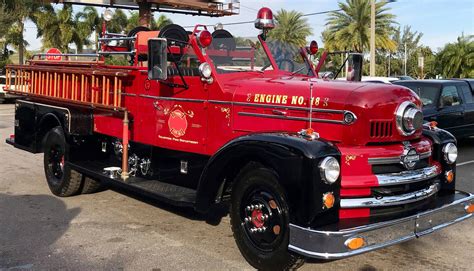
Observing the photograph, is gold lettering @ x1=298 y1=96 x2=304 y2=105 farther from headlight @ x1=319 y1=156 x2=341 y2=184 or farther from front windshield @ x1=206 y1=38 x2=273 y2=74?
front windshield @ x1=206 y1=38 x2=273 y2=74

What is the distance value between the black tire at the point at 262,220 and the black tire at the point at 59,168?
10.3ft

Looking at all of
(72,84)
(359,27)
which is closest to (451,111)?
(72,84)

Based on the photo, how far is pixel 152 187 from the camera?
5.28m

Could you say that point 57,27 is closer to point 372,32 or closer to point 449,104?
point 372,32

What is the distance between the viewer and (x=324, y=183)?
3.63 m

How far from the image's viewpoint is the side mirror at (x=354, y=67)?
19.4 ft

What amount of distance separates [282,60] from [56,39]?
120 ft

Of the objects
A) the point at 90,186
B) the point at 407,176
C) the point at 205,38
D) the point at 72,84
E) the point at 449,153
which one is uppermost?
the point at 205,38

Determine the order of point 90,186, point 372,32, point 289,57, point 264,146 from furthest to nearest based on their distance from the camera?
point 372,32 → point 90,186 → point 289,57 → point 264,146

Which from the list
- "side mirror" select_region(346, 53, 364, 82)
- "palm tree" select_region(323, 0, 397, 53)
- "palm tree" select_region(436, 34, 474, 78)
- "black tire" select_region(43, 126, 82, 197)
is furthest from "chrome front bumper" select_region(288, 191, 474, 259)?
"palm tree" select_region(436, 34, 474, 78)

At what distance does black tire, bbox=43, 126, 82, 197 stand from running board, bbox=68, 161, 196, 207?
0.27m

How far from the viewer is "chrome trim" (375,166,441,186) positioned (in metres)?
3.91

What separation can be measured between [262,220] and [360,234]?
85cm

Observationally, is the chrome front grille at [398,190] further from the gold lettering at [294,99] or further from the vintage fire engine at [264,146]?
the gold lettering at [294,99]
